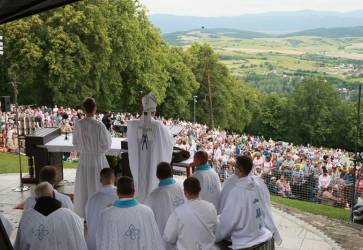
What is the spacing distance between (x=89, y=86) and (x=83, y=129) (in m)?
23.0

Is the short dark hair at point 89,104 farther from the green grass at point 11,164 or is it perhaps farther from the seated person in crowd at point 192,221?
the green grass at point 11,164

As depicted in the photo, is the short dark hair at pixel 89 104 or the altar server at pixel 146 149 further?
the altar server at pixel 146 149

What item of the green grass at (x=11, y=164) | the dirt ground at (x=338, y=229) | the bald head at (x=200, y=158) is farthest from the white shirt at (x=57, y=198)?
the green grass at (x=11, y=164)

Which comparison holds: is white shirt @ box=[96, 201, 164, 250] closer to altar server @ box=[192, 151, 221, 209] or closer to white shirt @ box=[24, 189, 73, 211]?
white shirt @ box=[24, 189, 73, 211]

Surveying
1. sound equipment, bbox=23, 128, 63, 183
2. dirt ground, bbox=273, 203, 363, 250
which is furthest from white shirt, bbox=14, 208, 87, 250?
dirt ground, bbox=273, 203, 363, 250

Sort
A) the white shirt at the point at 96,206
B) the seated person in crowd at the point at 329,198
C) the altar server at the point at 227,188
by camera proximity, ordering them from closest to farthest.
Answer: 1. the white shirt at the point at 96,206
2. the altar server at the point at 227,188
3. the seated person in crowd at the point at 329,198

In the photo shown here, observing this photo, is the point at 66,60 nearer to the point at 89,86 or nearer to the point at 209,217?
the point at 89,86

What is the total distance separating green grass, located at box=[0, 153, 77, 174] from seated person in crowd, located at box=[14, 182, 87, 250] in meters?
7.63

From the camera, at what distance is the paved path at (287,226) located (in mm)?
7922

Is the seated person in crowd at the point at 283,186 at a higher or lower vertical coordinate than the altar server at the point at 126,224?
lower

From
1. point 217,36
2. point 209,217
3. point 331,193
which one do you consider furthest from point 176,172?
point 217,36

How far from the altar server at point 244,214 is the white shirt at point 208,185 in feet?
2.59

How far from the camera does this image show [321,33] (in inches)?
6762

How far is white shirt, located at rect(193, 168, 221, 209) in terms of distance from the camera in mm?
6456
